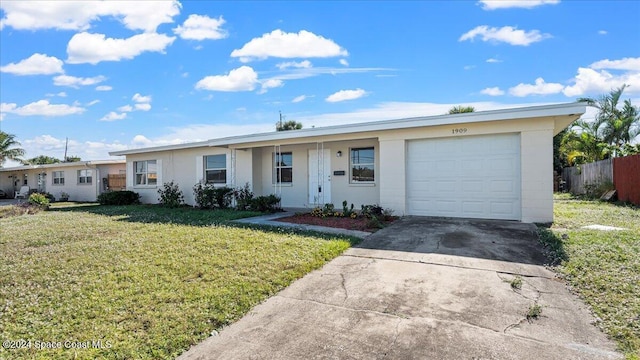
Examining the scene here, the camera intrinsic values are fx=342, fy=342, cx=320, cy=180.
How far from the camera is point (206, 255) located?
233 inches

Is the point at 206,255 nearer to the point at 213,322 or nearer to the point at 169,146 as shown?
the point at 213,322

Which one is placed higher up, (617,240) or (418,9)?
(418,9)

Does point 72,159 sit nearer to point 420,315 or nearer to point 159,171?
point 159,171

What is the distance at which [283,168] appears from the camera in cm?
1373

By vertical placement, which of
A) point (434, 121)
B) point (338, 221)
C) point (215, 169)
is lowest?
point (338, 221)

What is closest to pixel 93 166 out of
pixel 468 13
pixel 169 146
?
pixel 169 146

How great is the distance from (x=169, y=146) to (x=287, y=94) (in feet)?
23.9

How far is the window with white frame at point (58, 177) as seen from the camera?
2525 centimetres

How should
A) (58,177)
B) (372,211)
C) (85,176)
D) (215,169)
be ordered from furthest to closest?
(58,177) → (85,176) → (215,169) → (372,211)

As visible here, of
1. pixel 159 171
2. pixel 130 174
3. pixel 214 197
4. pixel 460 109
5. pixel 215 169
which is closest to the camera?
pixel 214 197

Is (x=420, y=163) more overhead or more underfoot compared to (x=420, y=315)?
more overhead

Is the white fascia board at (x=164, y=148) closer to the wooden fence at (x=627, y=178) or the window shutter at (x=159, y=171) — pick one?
the window shutter at (x=159, y=171)

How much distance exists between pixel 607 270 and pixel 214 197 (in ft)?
40.0

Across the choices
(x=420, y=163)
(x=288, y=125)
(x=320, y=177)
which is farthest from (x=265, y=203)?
(x=288, y=125)
